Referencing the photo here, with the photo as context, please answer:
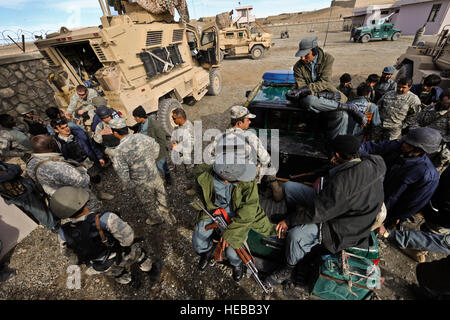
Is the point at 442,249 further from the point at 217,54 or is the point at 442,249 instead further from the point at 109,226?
the point at 217,54

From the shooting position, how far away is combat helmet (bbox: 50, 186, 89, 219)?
1.67 m

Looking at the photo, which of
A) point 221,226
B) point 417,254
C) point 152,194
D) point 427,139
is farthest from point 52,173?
point 417,254

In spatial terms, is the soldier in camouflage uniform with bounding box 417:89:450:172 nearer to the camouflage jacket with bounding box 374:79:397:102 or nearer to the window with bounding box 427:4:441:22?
the camouflage jacket with bounding box 374:79:397:102

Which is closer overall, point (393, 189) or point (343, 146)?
point (343, 146)

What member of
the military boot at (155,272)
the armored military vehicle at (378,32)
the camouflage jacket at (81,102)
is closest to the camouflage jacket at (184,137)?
the military boot at (155,272)

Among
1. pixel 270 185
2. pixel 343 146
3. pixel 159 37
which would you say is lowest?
pixel 270 185

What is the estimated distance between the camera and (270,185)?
3.03m

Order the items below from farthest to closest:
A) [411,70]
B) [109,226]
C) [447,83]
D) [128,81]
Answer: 1. [411,70]
2. [447,83]
3. [128,81]
4. [109,226]

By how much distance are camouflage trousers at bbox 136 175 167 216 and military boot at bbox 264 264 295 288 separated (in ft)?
6.83

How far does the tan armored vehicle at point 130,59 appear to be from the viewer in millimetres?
4352

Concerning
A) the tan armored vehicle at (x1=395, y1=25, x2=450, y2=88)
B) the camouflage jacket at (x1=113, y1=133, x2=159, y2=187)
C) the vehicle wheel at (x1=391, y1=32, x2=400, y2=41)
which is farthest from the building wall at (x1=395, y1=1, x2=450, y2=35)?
the camouflage jacket at (x1=113, y1=133, x2=159, y2=187)

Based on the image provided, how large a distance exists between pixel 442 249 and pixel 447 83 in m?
5.65
